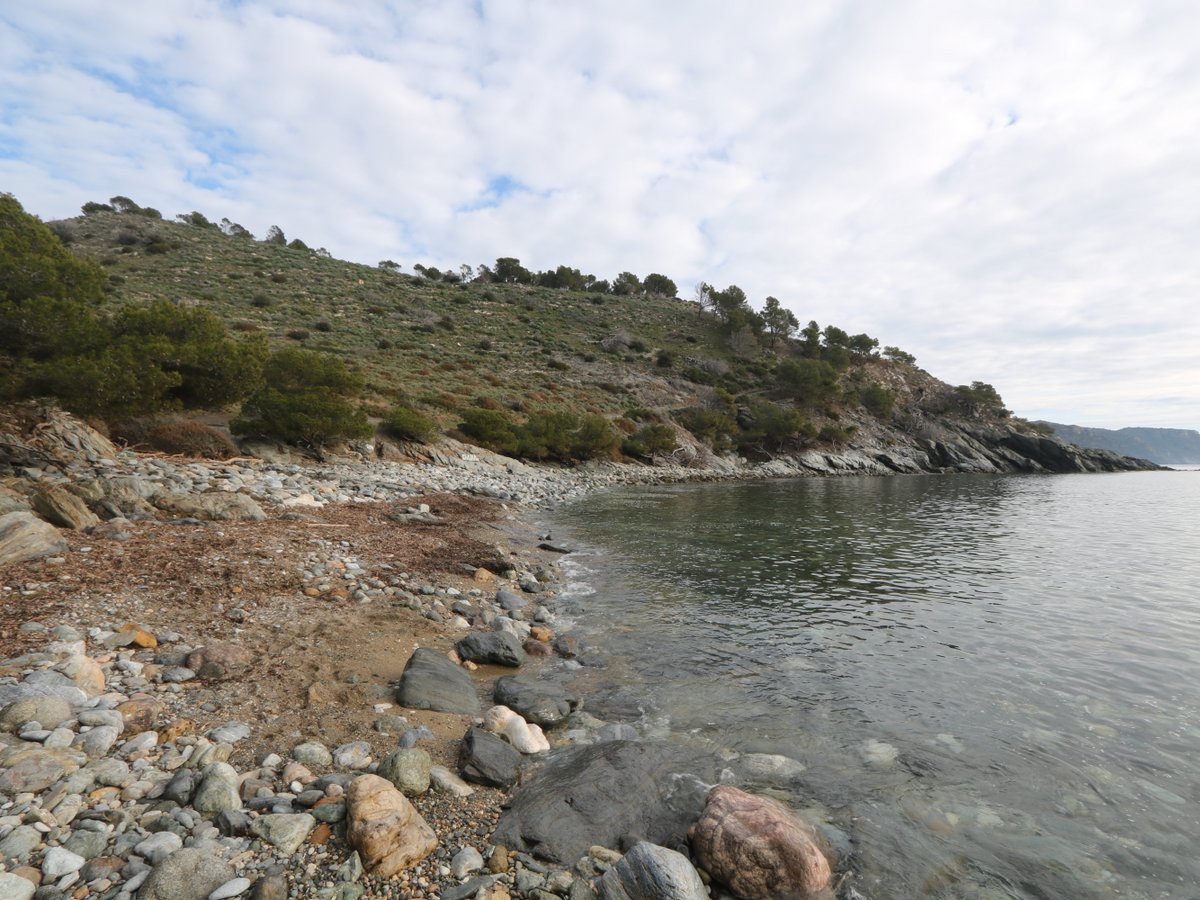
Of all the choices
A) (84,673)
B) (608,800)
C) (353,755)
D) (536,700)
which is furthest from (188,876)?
(536,700)

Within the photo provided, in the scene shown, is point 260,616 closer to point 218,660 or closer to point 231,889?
point 218,660

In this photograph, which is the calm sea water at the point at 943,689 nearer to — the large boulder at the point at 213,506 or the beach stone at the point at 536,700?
the beach stone at the point at 536,700

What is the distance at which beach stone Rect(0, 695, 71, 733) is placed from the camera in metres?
4.58

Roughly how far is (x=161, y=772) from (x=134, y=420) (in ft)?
72.9

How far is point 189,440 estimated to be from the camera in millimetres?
22531

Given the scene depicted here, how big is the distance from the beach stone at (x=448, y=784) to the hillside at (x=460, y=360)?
18574 millimetres

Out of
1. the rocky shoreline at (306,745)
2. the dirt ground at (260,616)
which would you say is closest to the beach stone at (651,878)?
the rocky shoreline at (306,745)

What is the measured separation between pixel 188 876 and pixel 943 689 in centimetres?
882

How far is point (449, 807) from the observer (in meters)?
4.67

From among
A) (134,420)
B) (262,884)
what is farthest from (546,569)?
(134,420)

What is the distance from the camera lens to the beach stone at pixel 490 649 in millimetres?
8516

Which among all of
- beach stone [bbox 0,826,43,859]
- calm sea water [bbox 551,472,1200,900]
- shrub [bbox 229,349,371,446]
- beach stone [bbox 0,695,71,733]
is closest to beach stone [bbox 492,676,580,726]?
calm sea water [bbox 551,472,1200,900]

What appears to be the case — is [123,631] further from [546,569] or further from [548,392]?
[548,392]

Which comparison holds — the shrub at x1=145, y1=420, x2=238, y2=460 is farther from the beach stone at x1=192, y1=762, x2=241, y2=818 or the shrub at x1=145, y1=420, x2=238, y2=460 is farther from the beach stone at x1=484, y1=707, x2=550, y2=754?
the beach stone at x1=192, y1=762, x2=241, y2=818
